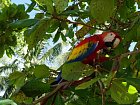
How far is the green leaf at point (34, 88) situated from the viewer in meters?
1.06

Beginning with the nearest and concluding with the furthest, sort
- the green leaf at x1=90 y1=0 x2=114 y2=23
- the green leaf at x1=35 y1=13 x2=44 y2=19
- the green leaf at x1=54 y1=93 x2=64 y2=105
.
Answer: the green leaf at x1=90 y1=0 x2=114 y2=23 < the green leaf at x1=54 y1=93 x2=64 y2=105 < the green leaf at x1=35 y1=13 x2=44 y2=19

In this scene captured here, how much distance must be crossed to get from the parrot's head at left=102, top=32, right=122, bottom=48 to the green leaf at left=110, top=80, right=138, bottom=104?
44cm

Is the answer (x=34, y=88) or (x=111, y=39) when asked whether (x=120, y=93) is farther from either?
(x=111, y=39)

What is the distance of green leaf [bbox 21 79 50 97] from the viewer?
3.49ft

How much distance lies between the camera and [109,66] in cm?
136

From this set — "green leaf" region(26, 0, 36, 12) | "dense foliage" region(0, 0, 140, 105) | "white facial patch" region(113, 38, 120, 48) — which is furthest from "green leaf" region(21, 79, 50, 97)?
"green leaf" region(26, 0, 36, 12)

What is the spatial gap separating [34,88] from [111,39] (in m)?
0.52

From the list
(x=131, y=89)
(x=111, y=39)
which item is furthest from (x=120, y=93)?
(x=111, y=39)

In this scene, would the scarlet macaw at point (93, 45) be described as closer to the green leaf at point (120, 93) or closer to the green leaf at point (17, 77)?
the green leaf at point (17, 77)

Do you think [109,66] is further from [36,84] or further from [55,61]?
[55,61]

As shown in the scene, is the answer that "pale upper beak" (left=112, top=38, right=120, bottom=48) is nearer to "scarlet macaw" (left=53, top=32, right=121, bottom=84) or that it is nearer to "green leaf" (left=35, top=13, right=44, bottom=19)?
"scarlet macaw" (left=53, top=32, right=121, bottom=84)

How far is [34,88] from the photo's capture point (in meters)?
1.07

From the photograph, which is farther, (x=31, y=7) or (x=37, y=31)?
(x=31, y=7)

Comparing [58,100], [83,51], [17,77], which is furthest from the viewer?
[83,51]
